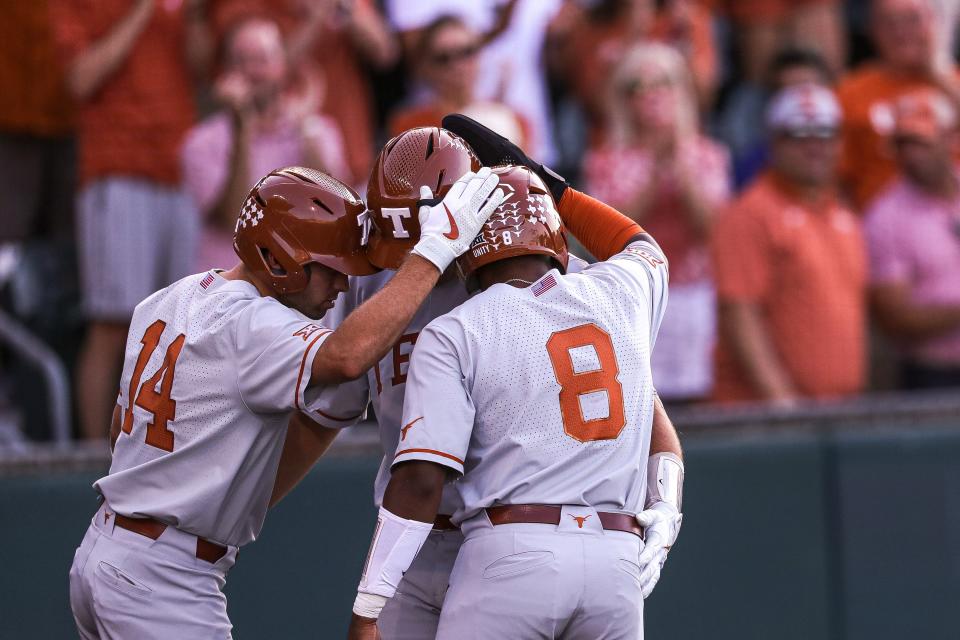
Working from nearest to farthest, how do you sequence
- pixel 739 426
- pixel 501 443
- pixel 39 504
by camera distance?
pixel 501 443 → pixel 39 504 → pixel 739 426

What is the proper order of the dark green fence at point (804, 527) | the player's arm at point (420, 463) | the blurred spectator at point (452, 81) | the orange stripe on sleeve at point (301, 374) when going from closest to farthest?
the player's arm at point (420, 463), the orange stripe on sleeve at point (301, 374), the dark green fence at point (804, 527), the blurred spectator at point (452, 81)

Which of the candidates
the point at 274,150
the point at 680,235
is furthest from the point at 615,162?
the point at 274,150

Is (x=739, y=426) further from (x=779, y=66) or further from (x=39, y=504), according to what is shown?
(x=39, y=504)

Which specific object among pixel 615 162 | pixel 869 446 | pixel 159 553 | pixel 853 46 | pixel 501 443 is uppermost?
pixel 853 46

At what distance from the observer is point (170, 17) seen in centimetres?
629

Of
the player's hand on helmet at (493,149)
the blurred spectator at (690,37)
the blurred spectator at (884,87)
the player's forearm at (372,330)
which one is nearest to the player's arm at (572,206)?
the player's hand on helmet at (493,149)

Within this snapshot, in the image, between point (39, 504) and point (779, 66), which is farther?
point (779, 66)

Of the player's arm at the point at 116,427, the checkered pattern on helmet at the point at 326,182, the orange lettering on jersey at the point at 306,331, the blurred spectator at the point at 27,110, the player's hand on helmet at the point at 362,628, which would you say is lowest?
the player's hand on helmet at the point at 362,628

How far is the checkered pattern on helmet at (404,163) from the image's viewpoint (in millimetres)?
3598

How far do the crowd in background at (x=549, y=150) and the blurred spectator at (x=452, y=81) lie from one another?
12 mm

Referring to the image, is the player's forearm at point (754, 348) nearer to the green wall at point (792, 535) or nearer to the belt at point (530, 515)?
the green wall at point (792, 535)

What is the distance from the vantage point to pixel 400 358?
3.75 metres

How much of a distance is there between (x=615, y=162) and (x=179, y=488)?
11.3 feet

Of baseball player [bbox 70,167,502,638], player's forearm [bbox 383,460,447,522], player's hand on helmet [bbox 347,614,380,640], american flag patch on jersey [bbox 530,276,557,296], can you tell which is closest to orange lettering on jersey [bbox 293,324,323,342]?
baseball player [bbox 70,167,502,638]
